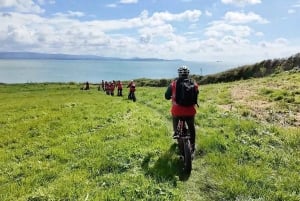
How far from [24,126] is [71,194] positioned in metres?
12.1

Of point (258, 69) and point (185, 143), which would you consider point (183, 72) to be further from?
point (258, 69)

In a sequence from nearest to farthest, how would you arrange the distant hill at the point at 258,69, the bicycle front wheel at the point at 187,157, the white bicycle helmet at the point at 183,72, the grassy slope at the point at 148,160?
the grassy slope at the point at 148,160
the bicycle front wheel at the point at 187,157
the white bicycle helmet at the point at 183,72
the distant hill at the point at 258,69

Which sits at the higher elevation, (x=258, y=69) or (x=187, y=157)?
(x=258, y=69)

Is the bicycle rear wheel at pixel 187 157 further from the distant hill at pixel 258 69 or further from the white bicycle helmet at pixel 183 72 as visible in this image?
the distant hill at pixel 258 69

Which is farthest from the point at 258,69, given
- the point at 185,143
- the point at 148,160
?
the point at 185,143

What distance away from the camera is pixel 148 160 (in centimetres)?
1209

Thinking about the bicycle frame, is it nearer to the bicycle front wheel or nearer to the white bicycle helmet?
the bicycle front wheel

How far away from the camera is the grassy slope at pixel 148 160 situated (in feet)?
31.8

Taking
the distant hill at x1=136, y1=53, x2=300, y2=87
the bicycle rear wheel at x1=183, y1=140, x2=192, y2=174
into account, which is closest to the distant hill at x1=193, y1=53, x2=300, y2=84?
the distant hill at x1=136, y1=53, x2=300, y2=87

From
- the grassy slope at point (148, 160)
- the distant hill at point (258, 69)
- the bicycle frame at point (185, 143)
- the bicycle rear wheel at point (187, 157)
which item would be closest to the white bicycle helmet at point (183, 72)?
the bicycle frame at point (185, 143)

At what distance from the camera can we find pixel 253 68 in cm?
7050

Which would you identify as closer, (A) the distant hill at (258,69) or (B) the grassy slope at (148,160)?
(B) the grassy slope at (148,160)

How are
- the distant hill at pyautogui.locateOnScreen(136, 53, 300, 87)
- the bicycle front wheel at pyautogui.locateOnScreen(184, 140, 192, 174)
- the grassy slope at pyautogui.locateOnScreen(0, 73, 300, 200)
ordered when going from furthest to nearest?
the distant hill at pyautogui.locateOnScreen(136, 53, 300, 87) → the bicycle front wheel at pyautogui.locateOnScreen(184, 140, 192, 174) → the grassy slope at pyautogui.locateOnScreen(0, 73, 300, 200)

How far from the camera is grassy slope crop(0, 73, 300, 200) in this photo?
969 cm
